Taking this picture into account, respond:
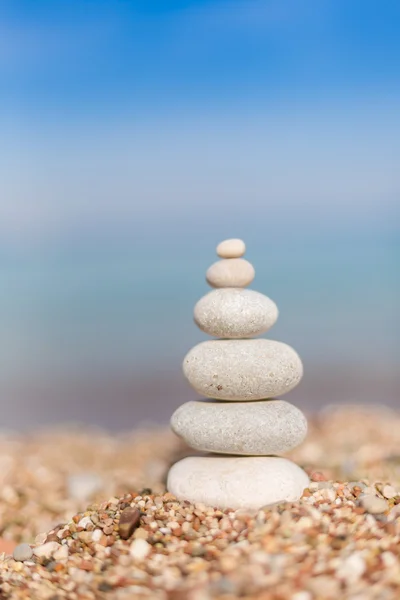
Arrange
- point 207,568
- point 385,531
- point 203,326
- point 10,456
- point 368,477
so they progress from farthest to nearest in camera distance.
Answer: point 10,456 < point 368,477 < point 203,326 < point 385,531 < point 207,568

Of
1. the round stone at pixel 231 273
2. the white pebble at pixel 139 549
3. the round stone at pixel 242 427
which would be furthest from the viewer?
the round stone at pixel 231 273

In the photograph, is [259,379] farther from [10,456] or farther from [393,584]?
[10,456]

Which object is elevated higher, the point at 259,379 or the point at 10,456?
the point at 10,456

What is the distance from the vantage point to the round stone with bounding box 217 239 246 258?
7.36m

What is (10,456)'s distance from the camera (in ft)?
38.7

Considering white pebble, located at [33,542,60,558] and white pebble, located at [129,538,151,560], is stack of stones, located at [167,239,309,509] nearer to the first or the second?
white pebble, located at [129,538,151,560]

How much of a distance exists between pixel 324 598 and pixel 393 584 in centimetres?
56

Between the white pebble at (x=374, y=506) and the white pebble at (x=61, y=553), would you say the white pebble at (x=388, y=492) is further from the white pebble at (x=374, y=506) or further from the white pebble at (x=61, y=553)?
the white pebble at (x=61, y=553)

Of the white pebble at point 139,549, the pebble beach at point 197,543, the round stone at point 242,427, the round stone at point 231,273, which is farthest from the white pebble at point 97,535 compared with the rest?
the round stone at point 231,273

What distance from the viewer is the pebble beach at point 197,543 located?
15.3 feet

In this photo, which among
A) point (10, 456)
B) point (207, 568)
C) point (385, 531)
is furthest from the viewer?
point (10, 456)

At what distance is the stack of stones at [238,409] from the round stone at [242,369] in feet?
0.03

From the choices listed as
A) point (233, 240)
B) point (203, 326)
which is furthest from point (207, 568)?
point (233, 240)

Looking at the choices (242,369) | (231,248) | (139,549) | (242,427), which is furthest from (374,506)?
(231,248)
